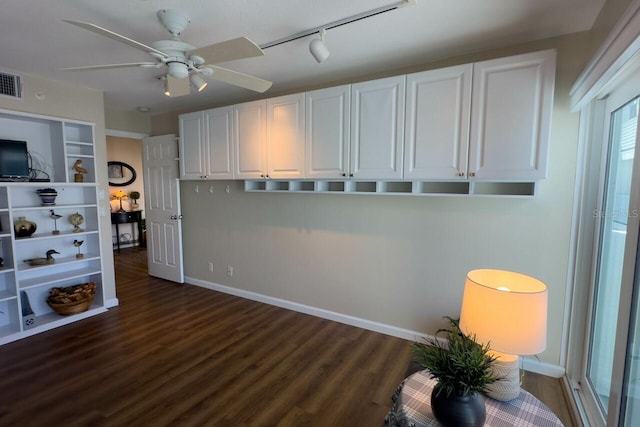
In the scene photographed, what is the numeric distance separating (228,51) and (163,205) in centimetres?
353

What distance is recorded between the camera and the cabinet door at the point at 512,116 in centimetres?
207

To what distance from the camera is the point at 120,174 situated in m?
7.01

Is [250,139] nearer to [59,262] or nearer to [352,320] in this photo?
[352,320]

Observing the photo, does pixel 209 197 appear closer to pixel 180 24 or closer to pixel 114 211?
pixel 180 24

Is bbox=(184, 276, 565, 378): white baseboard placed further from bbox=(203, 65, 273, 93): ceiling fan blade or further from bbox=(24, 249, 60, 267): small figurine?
bbox=(203, 65, 273, 93): ceiling fan blade

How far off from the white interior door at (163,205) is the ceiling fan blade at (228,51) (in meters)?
2.83

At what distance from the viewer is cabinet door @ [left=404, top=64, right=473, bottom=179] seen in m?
2.32

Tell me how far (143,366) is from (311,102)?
107 inches

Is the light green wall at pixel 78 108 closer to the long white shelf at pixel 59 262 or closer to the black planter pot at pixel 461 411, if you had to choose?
the long white shelf at pixel 59 262

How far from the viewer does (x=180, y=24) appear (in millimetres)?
1906

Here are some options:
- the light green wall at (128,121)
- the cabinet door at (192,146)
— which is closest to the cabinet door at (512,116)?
the cabinet door at (192,146)

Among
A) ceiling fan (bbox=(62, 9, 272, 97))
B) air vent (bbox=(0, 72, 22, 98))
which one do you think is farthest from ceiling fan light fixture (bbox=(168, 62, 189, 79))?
air vent (bbox=(0, 72, 22, 98))

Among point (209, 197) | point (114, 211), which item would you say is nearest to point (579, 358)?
point (209, 197)

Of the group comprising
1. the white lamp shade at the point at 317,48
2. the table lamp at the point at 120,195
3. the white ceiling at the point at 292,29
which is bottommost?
the table lamp at the point at 120,195
